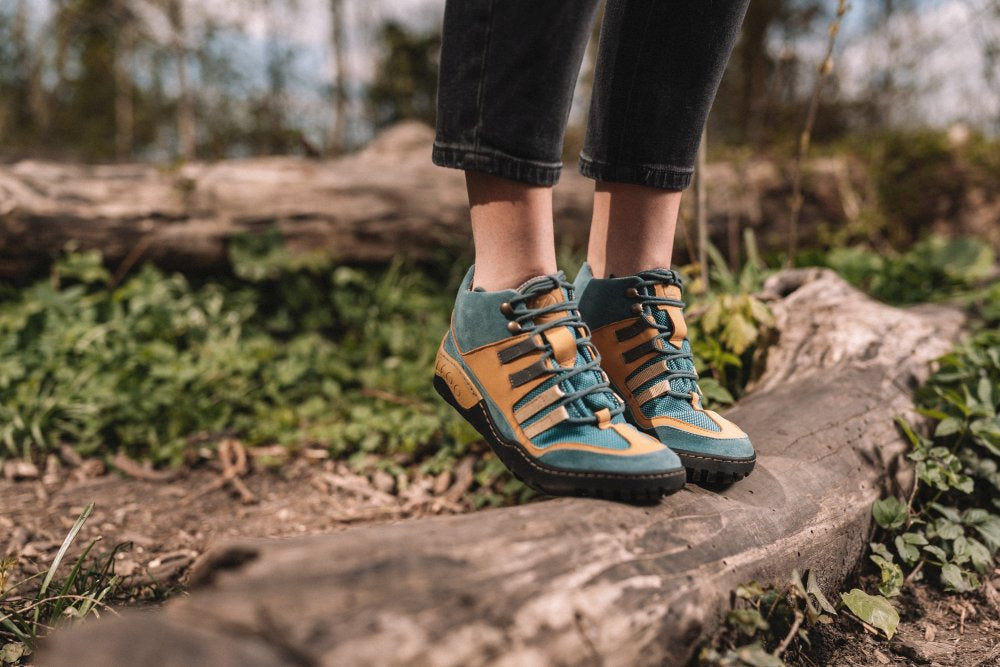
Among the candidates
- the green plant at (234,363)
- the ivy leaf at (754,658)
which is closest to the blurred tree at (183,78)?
the green plant at (234,363)

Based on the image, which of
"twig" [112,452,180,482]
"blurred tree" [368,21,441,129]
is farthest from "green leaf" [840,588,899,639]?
"blurred tree" [368,21,441,129]

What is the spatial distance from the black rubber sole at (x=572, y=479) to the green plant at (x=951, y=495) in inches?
26.6

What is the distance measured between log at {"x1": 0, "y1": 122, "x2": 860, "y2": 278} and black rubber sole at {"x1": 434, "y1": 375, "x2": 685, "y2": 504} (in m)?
2.50

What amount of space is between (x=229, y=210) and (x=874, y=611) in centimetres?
330

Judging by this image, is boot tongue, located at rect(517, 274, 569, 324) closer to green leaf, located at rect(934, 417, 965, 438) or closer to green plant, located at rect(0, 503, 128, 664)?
green plant, located at rect(0, 503, 128, 664)

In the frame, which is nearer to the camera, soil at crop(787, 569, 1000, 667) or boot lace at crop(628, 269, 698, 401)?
soil at crop(787, 569, 1000, 667)

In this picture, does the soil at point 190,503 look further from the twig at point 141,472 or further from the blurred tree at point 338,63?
the blurred tree at point 338,63

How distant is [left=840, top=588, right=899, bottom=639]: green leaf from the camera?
1227mm

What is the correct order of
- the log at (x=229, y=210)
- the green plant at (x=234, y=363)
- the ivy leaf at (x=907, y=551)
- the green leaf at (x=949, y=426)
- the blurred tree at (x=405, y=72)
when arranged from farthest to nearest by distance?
the blurred tree at (x=405, y=72) → the log at (x=229, y=210) → the green plant at (x=234, y=363) → the green leaf at (x=949, y=426) → the ivy leaf at (x=907, y=551)

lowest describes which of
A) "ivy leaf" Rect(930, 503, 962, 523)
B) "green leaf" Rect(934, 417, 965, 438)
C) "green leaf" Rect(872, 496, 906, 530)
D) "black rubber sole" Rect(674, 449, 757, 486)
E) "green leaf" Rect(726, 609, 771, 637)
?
"ivy leaf" Rect(930, 503, 962, 523)

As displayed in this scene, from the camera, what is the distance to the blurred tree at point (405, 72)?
13.9 metres

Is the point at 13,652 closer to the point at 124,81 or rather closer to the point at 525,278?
the point at 525,278

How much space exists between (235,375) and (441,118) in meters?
2.04

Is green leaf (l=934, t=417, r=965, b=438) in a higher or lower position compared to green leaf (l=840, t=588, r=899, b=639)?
higher
